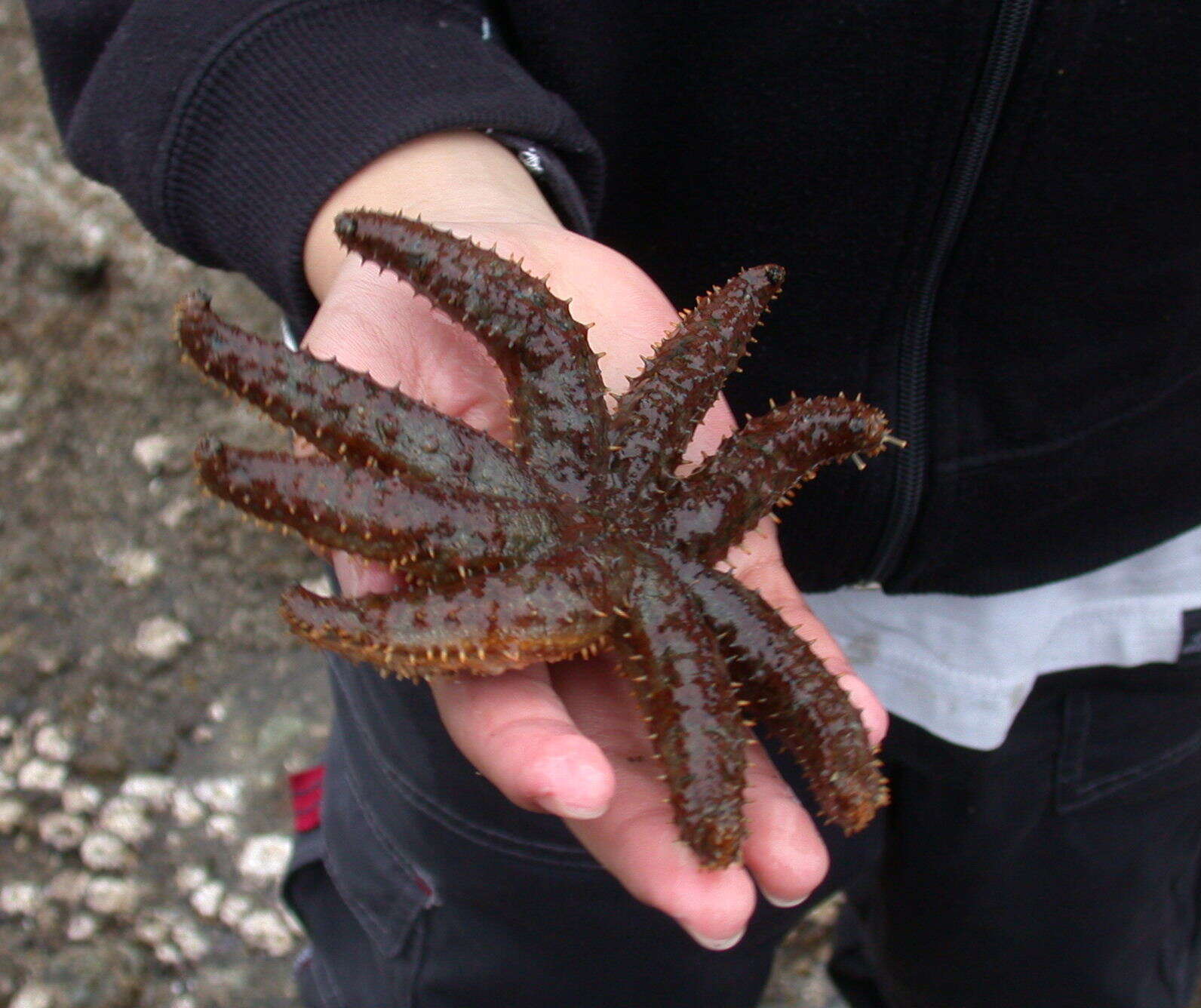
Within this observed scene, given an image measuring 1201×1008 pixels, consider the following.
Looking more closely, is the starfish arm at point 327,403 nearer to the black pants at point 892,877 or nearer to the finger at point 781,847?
the finger at point 781,847

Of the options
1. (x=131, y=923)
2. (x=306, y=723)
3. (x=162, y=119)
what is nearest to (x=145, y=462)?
(x=306, y=723)

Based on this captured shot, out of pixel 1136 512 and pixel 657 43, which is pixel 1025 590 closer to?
pixel 1136 512

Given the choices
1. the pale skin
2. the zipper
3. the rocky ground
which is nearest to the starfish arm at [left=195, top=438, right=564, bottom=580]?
the pale skin

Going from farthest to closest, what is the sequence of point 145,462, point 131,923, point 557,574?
point 145,462 → point 131,923 → point 557,574

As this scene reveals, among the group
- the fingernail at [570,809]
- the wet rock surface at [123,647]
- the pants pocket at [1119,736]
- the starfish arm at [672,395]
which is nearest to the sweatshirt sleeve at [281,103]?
the starfish arm at [672,395]

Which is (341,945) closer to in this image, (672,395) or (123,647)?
(672,395)

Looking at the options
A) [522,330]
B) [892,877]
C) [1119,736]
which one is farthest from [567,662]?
[892,877]

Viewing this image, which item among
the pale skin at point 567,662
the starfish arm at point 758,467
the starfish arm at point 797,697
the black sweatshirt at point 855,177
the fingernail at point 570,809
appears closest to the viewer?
the fingernail at point 570,809
